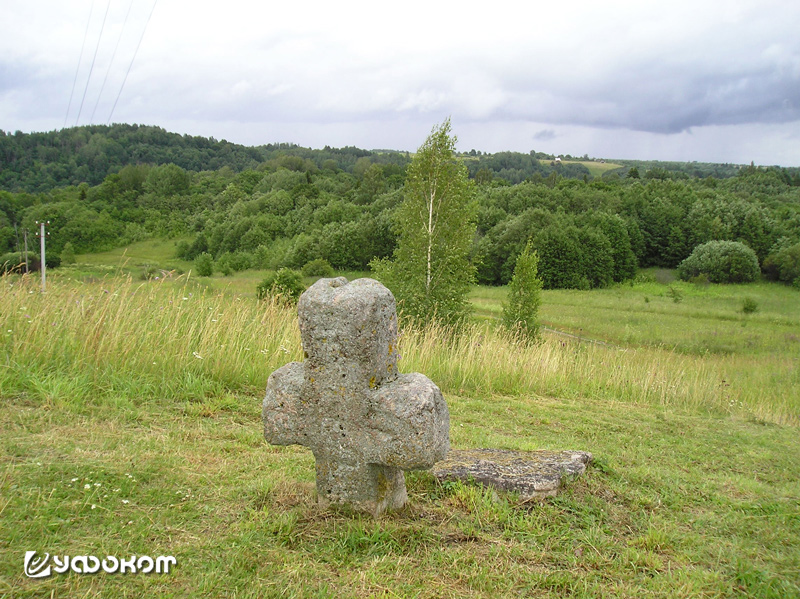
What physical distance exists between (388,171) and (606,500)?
96.3m

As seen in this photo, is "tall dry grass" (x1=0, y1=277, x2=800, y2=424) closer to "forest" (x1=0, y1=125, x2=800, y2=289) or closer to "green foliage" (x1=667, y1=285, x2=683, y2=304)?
"forest" (x1=0, y1=125, x2=800, y2=289)

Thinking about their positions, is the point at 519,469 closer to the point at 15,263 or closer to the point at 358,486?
the point at 358,486

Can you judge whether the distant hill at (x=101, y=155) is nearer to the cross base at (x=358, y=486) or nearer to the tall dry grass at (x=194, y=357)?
the tall dry grass at (x=194, y=357)

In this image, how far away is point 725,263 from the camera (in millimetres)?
59688

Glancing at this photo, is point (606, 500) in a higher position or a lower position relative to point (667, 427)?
higher

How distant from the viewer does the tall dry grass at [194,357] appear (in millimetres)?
6355

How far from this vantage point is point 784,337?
114 ft

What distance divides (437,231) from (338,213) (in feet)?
202

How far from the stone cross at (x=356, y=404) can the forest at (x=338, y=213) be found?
46.8 meters

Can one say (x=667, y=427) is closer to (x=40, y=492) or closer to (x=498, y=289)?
(x=40, y=492)

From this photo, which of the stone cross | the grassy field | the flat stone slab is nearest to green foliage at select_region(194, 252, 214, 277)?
the grassy field

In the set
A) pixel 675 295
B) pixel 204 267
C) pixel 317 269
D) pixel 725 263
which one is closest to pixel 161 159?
pixel 204 267

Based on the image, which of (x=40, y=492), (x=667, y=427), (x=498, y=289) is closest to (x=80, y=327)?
(x=40, y=492)

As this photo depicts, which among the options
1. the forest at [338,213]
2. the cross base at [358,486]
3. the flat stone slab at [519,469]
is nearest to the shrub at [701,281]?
the forest at [338,213]
